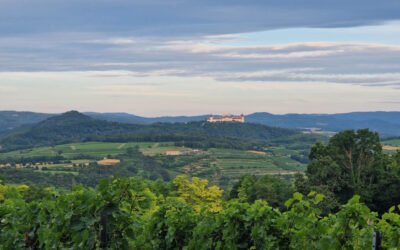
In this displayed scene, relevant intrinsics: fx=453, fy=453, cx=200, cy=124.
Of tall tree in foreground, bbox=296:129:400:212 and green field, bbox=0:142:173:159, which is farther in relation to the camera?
green field, bbox=0:142:173:159

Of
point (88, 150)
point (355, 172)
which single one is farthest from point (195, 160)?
point (355, 172)

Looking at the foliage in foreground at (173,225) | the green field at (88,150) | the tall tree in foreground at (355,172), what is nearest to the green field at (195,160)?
the green field at (88,150)

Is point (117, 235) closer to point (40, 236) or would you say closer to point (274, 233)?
point (40, 236)

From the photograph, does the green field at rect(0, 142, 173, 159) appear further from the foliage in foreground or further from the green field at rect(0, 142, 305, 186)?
the foliage in foreground

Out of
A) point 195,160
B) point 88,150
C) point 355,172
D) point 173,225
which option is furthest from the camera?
point 88,150

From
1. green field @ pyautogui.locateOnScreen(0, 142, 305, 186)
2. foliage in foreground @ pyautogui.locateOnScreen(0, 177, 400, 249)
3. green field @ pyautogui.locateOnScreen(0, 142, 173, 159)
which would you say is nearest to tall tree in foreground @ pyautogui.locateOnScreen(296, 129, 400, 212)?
foliage in foreground @ pyautogui.locateOnScreen(0, 177, 400, 249)

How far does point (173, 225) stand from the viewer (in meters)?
7.55

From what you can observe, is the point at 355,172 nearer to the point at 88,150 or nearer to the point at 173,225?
the point at 173,225

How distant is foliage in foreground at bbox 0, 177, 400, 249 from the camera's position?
571 cm

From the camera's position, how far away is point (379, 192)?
42250 millimetres

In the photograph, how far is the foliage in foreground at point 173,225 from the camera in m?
5.71

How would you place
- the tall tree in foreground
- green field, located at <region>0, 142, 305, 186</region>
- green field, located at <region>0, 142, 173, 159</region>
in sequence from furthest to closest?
1. green field, located at <region>0, 142, 173, 159</region>
2. green field, located at <region>0, 142, 305, 186</region>
3. the tall tree in foreground

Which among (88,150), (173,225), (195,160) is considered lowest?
(195,160)

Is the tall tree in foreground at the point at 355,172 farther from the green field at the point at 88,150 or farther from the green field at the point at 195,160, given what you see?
the green field at the point at 88,150
